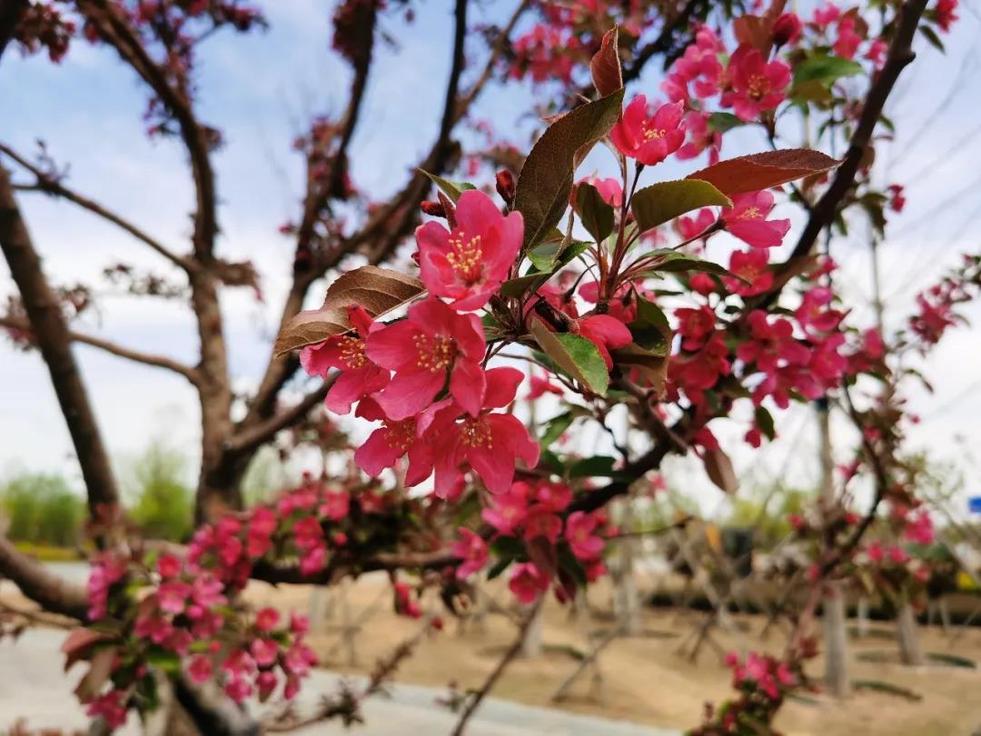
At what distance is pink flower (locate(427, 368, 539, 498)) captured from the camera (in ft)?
1.85

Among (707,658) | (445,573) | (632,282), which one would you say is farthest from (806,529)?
(632,282)

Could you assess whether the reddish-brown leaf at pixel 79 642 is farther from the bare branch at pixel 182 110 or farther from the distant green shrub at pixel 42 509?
the distant green shrub at pixel 42 509

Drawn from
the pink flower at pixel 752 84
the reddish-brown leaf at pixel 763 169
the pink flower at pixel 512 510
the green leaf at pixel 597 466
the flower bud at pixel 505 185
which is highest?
the pink flower at pixel 752 84

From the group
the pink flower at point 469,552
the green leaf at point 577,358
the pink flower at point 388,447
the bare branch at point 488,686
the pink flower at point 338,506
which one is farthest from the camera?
the bare branch at point 488,686

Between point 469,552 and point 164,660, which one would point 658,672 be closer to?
point 164,660

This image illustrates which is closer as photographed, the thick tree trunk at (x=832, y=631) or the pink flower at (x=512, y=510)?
the pink flower at (x=512, y=510)

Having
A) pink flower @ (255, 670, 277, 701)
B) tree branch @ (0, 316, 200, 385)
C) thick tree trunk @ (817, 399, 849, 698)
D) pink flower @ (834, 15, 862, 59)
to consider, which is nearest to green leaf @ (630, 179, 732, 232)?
pink flower @ (834, 15, 862, 59)

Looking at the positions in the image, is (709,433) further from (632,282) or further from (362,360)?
(362,360)

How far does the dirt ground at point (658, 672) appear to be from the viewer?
16.7ft

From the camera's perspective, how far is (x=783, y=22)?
1.04 metres

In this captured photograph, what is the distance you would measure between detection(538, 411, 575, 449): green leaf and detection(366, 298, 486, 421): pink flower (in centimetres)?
62

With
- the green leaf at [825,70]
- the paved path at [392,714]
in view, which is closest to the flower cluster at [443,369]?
the green leaf at [825,70]

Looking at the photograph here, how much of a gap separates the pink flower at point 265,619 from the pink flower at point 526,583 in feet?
2.90

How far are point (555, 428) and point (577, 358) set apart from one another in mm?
648
